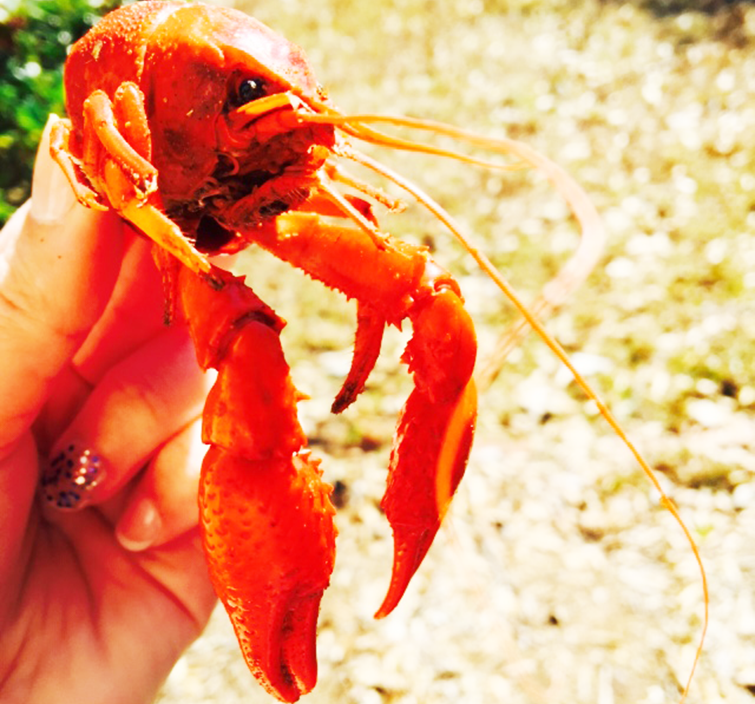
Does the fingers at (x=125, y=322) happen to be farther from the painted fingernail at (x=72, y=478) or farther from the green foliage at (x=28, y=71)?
the green foliage at (x=28, y=71)

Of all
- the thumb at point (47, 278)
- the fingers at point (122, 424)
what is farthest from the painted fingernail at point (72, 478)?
the thumb at point (47, 278)

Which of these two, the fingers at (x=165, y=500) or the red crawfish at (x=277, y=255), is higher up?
the red crawfish at (x=277, y=255)

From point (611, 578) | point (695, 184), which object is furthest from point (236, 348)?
point (695, 184)

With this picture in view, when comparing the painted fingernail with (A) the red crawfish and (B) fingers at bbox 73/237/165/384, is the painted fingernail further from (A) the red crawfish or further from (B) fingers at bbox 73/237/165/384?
(A) the red crawfish

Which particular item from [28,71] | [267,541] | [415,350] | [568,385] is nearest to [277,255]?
[415,350]

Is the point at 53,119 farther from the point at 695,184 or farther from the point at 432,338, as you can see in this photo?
the point at 695,184
